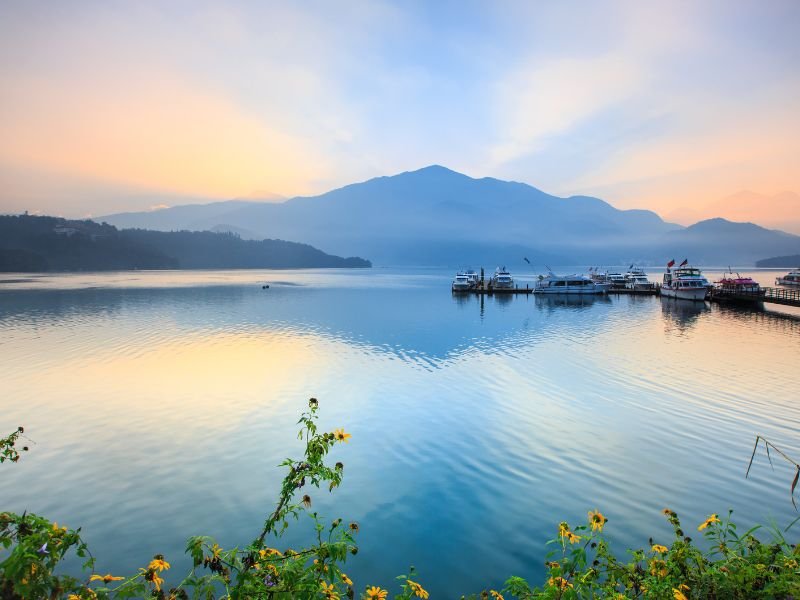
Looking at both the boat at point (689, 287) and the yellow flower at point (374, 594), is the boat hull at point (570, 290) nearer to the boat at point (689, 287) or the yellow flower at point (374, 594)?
the boat at point (689, 287)

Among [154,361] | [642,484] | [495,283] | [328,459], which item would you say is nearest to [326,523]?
[328,459]

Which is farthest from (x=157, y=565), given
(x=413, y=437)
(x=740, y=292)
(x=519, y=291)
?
(x=519, y=291)

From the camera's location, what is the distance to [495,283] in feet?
326

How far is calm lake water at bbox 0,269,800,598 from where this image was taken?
37.8 feet

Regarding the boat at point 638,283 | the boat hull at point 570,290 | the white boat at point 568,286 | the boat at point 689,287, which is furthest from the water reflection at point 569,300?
the boat at point 689,287

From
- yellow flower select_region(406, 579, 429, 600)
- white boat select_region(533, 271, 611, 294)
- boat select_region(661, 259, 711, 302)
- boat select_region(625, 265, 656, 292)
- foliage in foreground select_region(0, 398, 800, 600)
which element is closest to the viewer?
foliage in foreground select_region(0, 398, 800, 600)

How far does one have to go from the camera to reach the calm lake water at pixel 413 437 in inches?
453

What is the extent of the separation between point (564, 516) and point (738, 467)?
7374mm

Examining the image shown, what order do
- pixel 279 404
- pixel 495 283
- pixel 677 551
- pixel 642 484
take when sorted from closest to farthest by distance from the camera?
pixel 677 551 → pixel 642 484 → pixel 279 404 → pixel 495 283

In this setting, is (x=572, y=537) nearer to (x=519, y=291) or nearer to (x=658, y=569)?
(x=658, y=569)

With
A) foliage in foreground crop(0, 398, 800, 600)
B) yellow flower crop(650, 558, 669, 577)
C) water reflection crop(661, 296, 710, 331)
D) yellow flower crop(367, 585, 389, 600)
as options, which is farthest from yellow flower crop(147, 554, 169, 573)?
water reflection crop(661, 296, 710, 331)

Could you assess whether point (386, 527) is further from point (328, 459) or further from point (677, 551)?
point (677, 551)

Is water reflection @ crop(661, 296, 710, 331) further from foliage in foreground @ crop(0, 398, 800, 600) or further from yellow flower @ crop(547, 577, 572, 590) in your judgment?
yellow flower @ crop(547, 577, 572, 590)

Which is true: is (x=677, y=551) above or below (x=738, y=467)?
above
